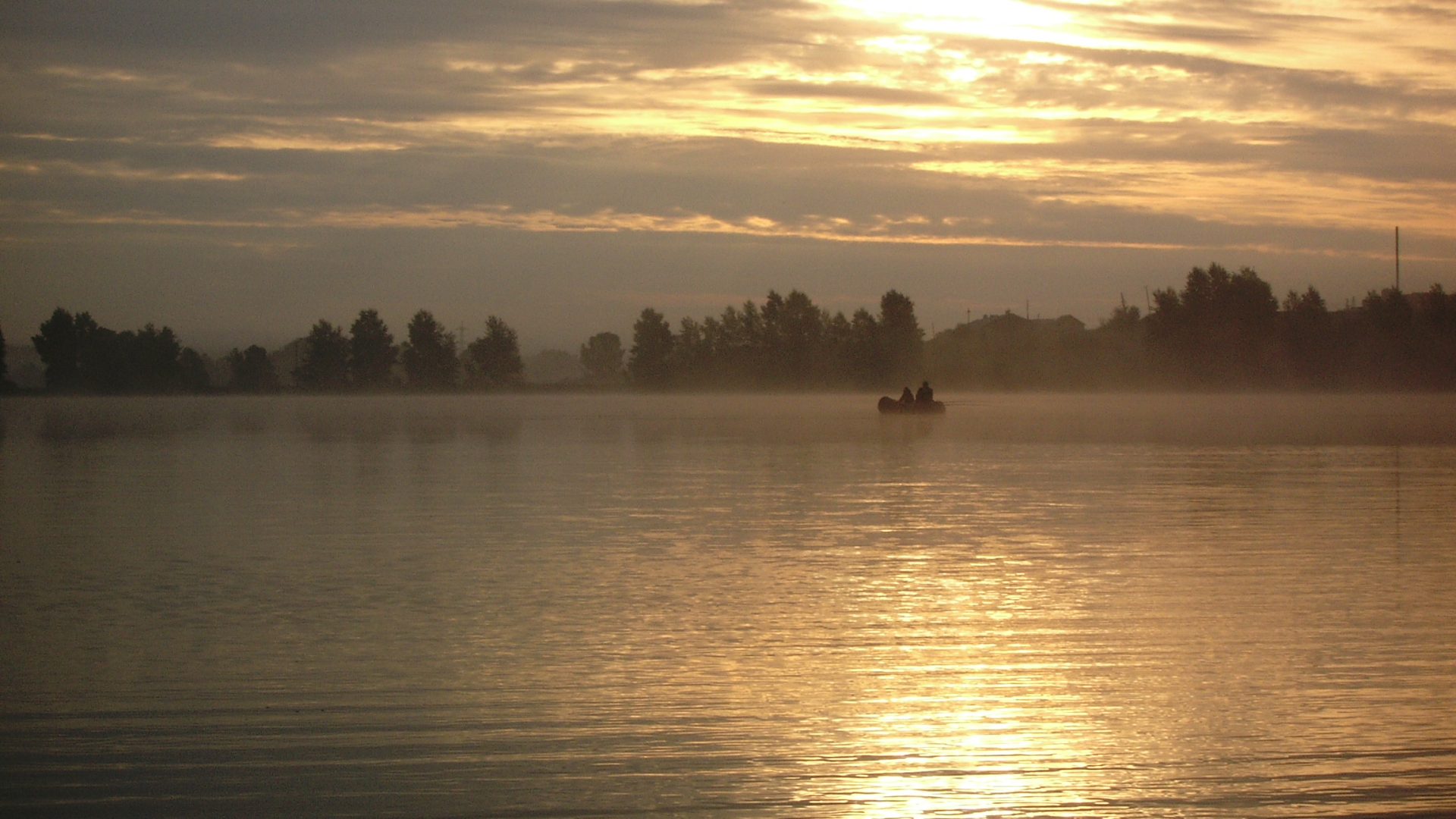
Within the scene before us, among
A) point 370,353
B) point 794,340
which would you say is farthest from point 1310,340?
point 370,353

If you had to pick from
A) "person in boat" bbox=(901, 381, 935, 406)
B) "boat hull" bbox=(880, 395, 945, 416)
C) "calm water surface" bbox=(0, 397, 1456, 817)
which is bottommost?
"calm water surface" bbox=(0, 397, 1456, 817)

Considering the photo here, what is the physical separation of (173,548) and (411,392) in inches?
5717

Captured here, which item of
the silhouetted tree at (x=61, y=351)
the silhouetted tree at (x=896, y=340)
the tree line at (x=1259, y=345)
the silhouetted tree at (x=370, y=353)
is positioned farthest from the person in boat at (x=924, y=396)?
the silhouetted tree at (x=61, y=351)

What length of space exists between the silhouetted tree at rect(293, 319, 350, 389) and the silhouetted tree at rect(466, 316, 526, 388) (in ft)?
50.0

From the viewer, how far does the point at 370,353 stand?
A: 156875 millimetres

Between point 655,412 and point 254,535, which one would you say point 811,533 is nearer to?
point 254,535

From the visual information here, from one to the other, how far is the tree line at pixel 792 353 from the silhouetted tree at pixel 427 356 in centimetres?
18

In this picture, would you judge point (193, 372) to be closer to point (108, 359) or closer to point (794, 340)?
point (108, 359)

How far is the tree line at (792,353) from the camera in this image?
130 meters

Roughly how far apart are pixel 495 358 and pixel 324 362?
819 inches

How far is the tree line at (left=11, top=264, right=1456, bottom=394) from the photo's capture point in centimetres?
A: 12975

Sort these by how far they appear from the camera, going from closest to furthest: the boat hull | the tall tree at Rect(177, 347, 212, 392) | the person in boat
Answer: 1. the boat hull
2. the person in boat
3. the tall tree at Rect(177, 347, 212, 392)

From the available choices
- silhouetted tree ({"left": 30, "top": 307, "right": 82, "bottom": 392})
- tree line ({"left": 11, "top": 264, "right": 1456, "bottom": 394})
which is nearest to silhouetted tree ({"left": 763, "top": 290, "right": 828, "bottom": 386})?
tree line ({"left": 11, "top": 264, "right": 1456, "bottom": 394})

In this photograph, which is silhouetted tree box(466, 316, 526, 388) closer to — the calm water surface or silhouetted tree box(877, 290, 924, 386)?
silhouetted tree box(877, 290, 924, 386)
